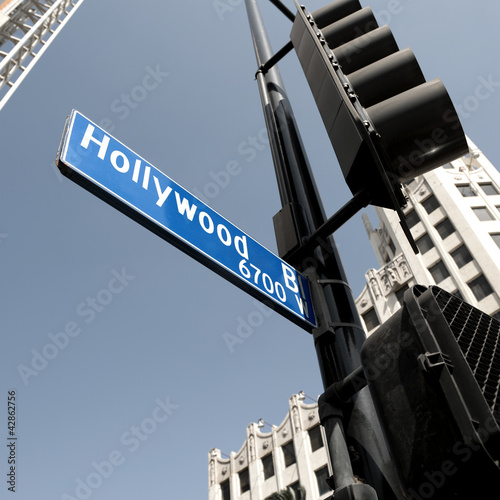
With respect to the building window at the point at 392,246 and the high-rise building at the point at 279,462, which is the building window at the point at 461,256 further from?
the high-rise building at the point at 279,462

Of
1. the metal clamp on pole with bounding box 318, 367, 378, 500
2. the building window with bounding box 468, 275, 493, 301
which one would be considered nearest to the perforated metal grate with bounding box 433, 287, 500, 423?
the metal clamp on pole with bounding box 318, 367, 378, 500

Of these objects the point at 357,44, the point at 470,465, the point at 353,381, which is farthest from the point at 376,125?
the point at 470,465

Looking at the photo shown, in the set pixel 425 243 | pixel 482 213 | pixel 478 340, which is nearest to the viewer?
pixel 478 340

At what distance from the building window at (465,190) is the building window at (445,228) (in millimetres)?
3470

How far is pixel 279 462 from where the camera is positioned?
32219mm

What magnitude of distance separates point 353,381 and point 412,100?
1.63 m

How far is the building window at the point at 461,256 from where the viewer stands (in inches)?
1187

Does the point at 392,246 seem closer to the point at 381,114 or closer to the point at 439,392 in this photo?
the point at 381,114

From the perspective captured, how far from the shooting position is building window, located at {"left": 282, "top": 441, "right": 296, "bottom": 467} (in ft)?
104

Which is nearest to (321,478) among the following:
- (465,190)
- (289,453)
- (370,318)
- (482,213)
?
(289,453)

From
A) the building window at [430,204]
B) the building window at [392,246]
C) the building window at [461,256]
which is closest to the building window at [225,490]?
the building window at [392,246]

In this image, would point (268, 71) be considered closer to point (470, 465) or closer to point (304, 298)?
point (304, 298)

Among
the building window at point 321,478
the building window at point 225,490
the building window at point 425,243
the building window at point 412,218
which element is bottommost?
the building window at point 321,478

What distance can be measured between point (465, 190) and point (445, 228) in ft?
14.9
